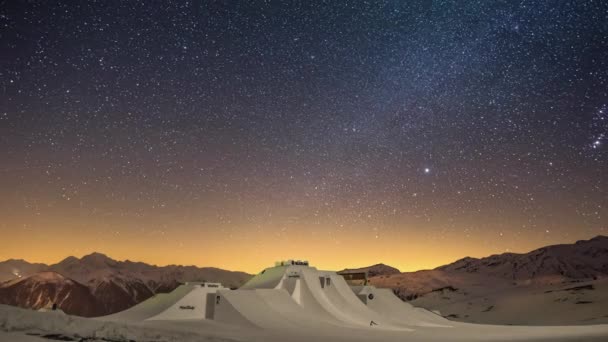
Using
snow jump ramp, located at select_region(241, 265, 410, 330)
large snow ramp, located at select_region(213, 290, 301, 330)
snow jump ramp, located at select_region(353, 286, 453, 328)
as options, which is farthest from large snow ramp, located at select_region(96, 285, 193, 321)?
snow jump ramp, located at select_region(353, 286, 453, 328)

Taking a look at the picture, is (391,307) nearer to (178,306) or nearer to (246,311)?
(246,311)

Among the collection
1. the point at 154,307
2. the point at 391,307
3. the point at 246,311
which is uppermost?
the point at 391,307

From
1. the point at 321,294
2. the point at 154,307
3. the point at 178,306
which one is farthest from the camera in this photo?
the point at 321,294

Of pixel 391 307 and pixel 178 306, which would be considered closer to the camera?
pixel 178 306

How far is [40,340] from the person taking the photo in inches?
545

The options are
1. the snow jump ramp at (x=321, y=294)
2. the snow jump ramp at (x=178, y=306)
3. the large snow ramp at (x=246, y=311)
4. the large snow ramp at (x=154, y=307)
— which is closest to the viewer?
the large snow ramp at (x=246, y=311)

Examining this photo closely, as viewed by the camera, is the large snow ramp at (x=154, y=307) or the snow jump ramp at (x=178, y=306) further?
the large snow ramp at (x=154, y=307)

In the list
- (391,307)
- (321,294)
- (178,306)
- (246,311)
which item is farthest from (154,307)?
Result: (391,307)

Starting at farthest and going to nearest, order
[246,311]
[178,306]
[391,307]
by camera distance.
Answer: [391,307]
[178,306]
[246,311]

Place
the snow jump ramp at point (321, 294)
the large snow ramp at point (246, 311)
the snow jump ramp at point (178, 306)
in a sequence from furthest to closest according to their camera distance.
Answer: the snow jump ramp at point (321, 294) → the snow jump ramp at point (178, 306) → the large snow ramp at point (246, 311)

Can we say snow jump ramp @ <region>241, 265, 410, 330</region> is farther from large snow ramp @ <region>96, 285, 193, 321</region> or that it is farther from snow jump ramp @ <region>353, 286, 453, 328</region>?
large snow ramp @ <region>96, 285, 193, 321</region>

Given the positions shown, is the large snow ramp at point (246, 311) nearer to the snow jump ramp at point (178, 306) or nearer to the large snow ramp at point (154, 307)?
the snow jump ramp at point (178, 306)

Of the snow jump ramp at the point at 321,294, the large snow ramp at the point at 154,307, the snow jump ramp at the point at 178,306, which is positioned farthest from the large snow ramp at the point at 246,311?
the snow jump ramp at the point at 321,294

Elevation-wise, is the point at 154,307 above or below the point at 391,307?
below
